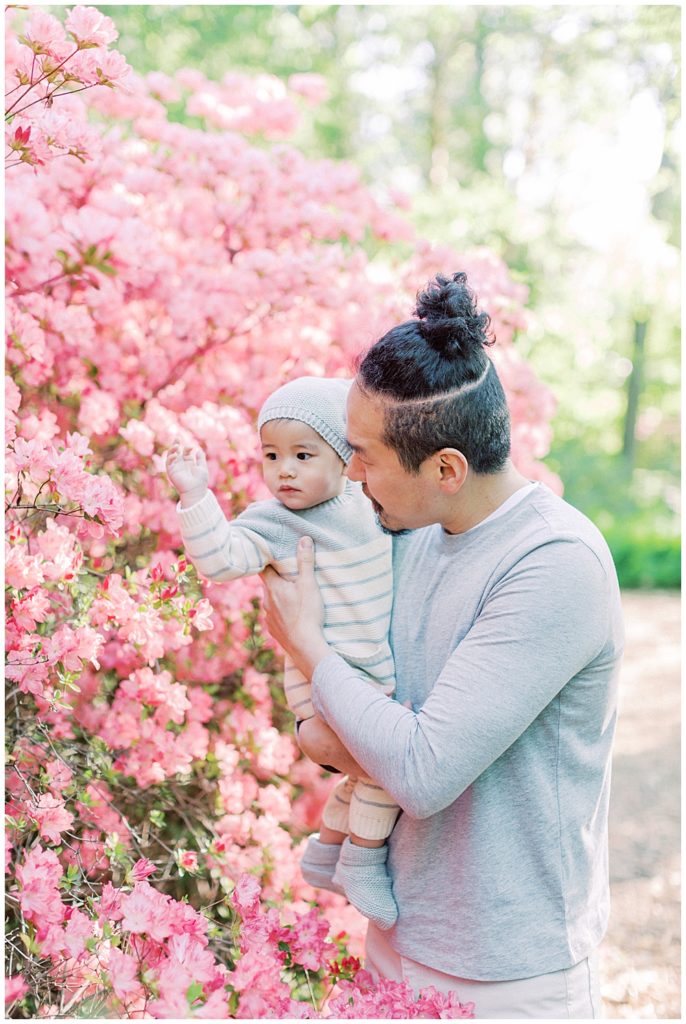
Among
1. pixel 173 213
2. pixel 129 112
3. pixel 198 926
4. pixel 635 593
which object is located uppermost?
pixel 129 112

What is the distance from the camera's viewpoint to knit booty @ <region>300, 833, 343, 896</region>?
6.16ft

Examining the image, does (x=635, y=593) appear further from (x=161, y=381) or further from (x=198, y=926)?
(x=198, y=926)

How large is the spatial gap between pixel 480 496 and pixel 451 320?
Result: 27 centimetres

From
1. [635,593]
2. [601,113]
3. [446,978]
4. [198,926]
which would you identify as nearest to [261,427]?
[198,926]

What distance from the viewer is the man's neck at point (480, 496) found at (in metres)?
1.48

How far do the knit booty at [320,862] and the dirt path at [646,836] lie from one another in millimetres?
1794

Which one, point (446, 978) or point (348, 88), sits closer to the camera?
point (446, 978)

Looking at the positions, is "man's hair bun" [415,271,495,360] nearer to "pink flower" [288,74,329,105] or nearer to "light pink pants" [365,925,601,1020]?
"light pink pants" [365,925,601,1020]

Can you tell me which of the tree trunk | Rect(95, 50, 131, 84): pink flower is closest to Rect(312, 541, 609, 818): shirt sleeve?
Rect(95, 50, 131, 84): pink flower

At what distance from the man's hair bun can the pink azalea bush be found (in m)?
0.60

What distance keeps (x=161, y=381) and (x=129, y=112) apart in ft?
3.82

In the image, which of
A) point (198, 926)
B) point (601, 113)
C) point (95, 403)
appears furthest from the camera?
point (601, 113)

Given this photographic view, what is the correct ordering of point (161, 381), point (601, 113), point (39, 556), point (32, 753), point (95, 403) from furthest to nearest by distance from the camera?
point (601, 113)
point (161, 381)
point (95, 403)
point (32, 753)
point (39, 556)

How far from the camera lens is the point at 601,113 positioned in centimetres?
1220
